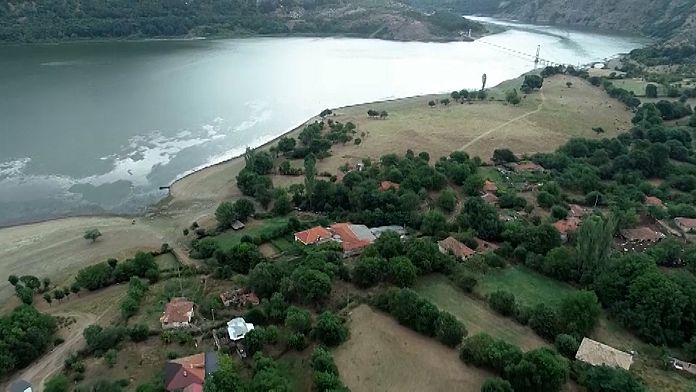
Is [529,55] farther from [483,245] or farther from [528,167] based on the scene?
[483,245]

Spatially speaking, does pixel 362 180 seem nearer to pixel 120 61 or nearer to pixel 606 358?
pixel 606 358

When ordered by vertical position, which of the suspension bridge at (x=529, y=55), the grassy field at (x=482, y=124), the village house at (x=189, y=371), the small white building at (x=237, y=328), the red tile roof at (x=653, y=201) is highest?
the village house at (x=189, y=371)

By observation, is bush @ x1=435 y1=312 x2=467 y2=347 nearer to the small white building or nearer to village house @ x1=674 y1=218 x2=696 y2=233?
the small white building

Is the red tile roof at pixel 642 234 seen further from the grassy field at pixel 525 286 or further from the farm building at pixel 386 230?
the farm building at pixel 386 230

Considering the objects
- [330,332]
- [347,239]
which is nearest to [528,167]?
[347,239]

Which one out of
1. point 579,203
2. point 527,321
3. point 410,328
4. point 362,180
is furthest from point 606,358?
point 362,180

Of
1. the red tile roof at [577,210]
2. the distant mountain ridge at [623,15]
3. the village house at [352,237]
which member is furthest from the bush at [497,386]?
the distant mountain ridge at [623,15]
